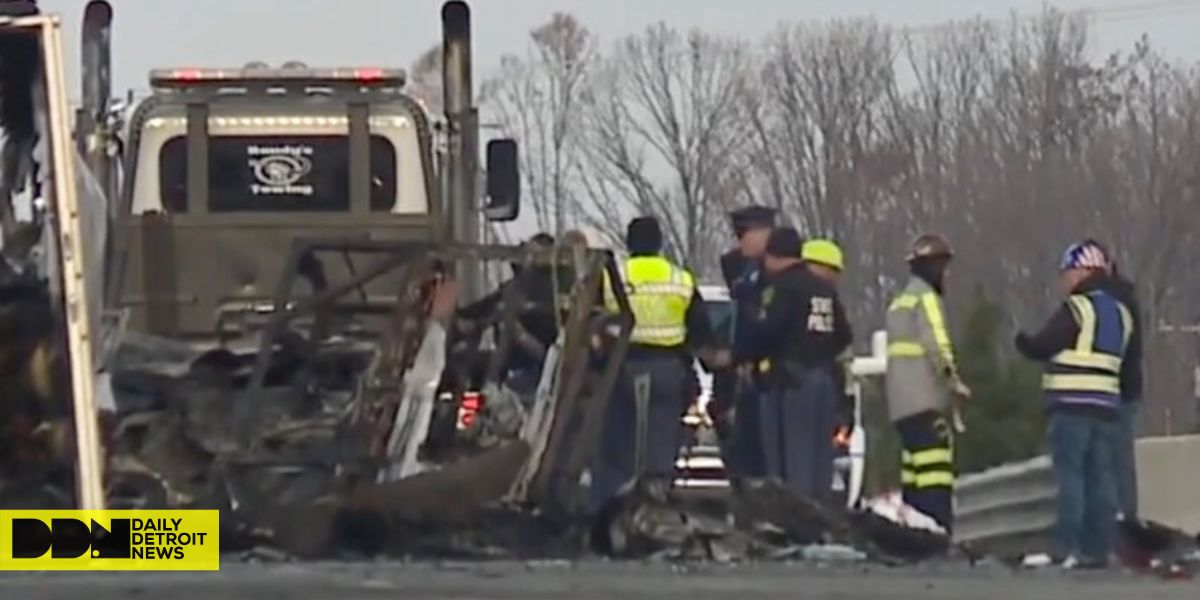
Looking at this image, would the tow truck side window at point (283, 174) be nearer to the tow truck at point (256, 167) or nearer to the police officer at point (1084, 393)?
the tow truck at point (256, 167)

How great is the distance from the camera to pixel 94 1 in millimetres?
16750

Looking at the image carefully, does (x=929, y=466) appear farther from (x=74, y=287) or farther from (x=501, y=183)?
(x=74, y=287)

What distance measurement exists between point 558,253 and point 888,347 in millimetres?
2103

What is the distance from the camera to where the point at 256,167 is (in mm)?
16156

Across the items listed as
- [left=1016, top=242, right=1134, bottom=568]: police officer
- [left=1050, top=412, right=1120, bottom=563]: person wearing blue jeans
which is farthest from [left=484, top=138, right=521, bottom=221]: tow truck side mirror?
[left=1050, top=412, right=1120, bottom=563]: person wearing blue jeans

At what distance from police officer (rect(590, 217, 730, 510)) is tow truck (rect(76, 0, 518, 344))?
67.7 inches

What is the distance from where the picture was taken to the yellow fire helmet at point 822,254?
14444mm

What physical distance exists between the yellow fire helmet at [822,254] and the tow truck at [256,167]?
6.89 feet

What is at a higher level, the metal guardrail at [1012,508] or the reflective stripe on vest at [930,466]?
the reflective stripe on vest at [930,466]

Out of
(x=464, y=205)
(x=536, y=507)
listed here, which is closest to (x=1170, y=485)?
(x=464, y=205)

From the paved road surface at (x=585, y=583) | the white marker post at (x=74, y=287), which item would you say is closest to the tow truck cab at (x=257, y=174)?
the paved road surface at (x=585, y=583)

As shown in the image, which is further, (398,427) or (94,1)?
(94,1)

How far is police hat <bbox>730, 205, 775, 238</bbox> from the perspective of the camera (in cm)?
1506

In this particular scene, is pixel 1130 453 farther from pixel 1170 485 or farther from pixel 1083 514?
pixel 1170 485
